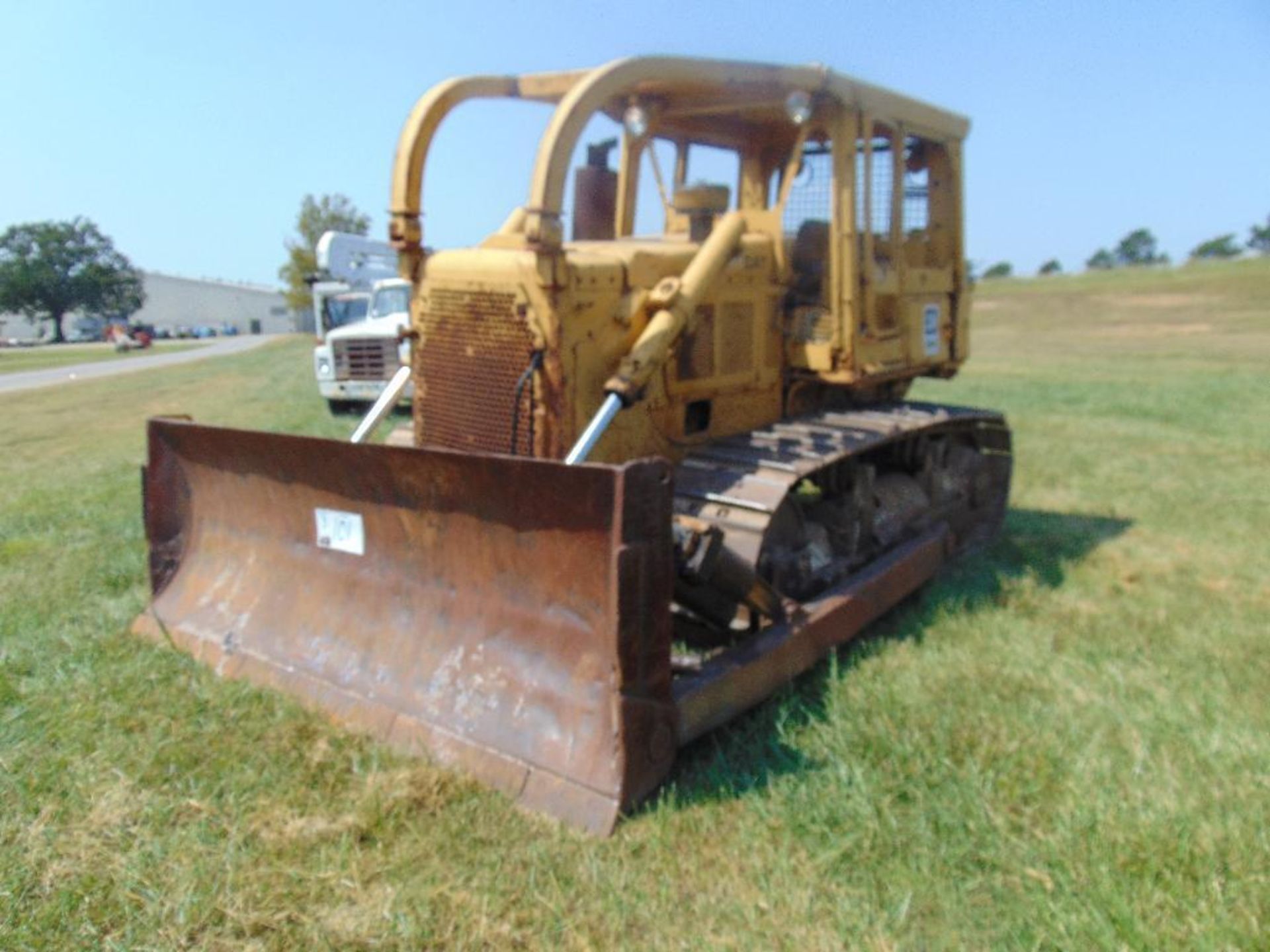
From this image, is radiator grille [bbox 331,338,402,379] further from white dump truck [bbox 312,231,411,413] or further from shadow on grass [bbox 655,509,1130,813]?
shadow on grass [bbox 655,509,1130,813]

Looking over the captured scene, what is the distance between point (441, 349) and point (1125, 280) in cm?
4690

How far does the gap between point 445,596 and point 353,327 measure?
38.6ft

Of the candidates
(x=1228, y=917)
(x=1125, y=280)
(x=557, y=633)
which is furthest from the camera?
(x=1125, y=280)

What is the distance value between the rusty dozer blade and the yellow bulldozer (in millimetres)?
11

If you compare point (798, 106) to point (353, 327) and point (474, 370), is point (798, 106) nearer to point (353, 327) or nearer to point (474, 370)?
point (474, 370)

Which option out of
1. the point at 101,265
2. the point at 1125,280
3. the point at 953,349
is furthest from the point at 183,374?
the point at 101,265

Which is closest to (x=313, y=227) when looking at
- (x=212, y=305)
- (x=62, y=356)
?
(x=62, y=356)

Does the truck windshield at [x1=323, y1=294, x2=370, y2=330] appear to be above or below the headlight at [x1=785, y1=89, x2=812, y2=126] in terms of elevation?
below

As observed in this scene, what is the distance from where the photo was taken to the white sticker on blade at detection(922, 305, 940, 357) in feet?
20.3

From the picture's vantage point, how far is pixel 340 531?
4051 mm

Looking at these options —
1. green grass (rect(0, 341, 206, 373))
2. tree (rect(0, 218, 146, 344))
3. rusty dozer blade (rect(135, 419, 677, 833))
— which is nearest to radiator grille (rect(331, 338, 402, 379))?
rusty dozer blade (rect(135, 419, 677, 833))

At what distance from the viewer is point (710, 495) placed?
4.12 meters

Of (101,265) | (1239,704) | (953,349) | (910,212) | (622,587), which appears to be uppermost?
(101,265)

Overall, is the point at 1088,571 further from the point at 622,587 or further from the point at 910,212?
the point at 622,587
